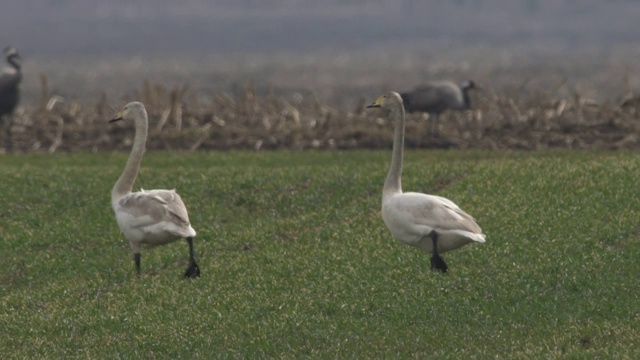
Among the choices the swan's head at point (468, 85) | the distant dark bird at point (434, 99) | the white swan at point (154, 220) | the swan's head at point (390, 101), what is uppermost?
the swan's head at point (390, 101)

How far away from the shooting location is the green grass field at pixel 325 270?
14680 millimetres

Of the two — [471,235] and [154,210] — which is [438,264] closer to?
[471,235]

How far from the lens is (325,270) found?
57.1 feet

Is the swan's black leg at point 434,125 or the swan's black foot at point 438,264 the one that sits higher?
the swan's black foot at point 438,264

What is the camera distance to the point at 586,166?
22.6 metres

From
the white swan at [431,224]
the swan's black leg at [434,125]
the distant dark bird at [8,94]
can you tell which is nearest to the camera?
the white swan at [431,224]

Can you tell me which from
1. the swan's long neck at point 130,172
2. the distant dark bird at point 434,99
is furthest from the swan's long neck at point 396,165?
the distant dark bird at point 434,99

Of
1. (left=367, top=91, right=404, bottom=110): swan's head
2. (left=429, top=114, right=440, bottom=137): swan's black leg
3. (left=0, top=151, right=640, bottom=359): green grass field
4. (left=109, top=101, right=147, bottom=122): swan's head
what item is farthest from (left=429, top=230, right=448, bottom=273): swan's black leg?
(left=429, top=114, right=440, bottom=137): swan's black leg

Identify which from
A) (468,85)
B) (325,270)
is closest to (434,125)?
(468,85)

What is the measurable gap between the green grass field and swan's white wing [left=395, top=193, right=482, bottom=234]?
0.60 m

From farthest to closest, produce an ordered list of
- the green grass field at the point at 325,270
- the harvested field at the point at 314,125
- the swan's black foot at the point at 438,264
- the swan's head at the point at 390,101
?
the harvested field at the point at 314,125
the swan's head at the point at 390,101
the swan's black foot at the point at 438,264
the green grass field at the point at 325,270

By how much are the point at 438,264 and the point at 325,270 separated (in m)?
1.41

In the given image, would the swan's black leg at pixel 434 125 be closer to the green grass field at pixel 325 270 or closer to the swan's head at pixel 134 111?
the green grass field at pixel 325 270

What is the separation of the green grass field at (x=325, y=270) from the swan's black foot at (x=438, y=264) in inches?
5.9
